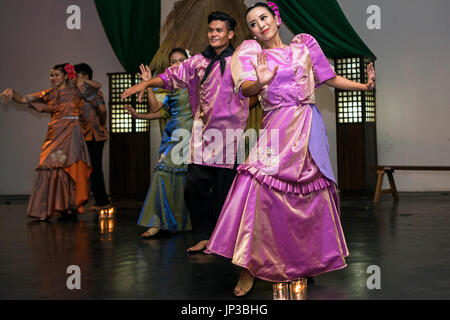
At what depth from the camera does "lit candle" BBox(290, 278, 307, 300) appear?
2.19 metres

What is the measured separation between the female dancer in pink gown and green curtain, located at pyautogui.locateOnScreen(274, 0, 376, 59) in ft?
12.3

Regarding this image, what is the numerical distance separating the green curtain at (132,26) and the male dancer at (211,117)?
3.83 m

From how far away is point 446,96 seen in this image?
7105 mm

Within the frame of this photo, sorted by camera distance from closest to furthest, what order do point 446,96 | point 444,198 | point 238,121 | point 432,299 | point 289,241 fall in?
point 432,299 < point 289,241 < point 238,121 < point 444,198 < point 446,96

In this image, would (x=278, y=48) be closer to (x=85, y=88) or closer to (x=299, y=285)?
(x=299, y=285)

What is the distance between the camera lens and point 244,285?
2264 millimetres

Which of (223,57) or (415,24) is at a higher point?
(415,24)

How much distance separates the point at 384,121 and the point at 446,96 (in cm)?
81

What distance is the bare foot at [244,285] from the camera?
7.32 feet

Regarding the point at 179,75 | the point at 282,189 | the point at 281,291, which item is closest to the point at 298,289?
the point at 281,291

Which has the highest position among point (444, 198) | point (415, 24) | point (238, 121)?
point (415, 24)

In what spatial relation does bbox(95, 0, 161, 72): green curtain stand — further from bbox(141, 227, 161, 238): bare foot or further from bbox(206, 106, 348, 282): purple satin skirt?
bbox(206, 106, 348, 282): purple satin skirt

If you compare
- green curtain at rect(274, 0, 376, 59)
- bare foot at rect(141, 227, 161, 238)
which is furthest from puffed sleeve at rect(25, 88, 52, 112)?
green curtain at rect(274, 0, 376, 59)
